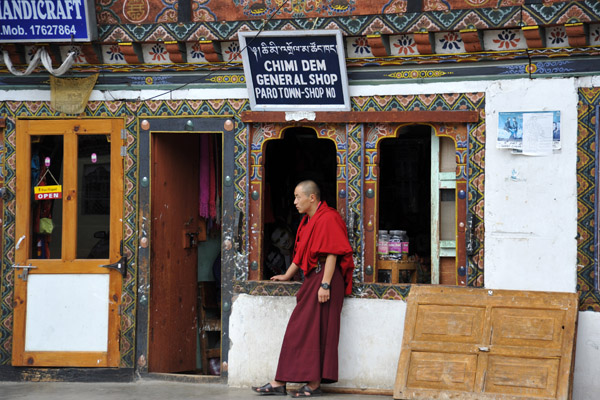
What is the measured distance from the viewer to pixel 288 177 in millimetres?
10211

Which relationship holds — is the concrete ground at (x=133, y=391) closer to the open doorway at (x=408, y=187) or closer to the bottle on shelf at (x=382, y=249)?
the bottle on shelf at (x=382, y=249)

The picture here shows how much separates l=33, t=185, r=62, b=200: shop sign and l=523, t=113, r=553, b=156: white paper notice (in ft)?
13.5

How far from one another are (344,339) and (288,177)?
2.59m

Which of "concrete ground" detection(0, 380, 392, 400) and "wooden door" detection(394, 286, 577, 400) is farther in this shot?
"concrete ground" detection(0, 380, 392, 400)

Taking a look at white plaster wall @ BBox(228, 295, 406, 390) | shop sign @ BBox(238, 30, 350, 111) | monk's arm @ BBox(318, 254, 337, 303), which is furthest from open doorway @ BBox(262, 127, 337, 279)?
monk's arm @ BBox(318, 254, 337, 303)

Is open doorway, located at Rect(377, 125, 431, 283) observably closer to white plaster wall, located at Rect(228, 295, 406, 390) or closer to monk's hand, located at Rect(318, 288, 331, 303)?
white plaster wall, located at Rect(228, 295, 406, 390)

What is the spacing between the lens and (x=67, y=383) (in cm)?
862

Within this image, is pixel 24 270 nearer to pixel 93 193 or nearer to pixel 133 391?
pixel 93 193

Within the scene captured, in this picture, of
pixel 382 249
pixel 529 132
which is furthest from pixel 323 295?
pixel 529 132

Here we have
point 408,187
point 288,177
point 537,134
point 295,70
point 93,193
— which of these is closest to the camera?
point 537,134

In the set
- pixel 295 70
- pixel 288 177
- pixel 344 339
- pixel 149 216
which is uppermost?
pixel 295 70

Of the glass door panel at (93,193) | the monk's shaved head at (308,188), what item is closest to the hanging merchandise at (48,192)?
the glass door panel at (93,193)

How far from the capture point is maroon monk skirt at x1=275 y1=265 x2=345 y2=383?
25.6 ft

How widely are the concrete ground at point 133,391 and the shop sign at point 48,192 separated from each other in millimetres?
1664
